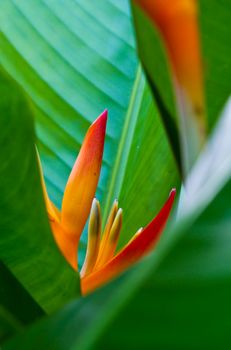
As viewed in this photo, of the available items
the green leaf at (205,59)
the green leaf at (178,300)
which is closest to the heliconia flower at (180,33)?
the green leaf at (205,59)

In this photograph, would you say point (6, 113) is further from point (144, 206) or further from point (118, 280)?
point (144, 206)

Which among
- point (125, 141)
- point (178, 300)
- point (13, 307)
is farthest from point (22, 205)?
point (125, 141)

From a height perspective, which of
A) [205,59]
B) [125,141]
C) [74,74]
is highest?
[205,59]

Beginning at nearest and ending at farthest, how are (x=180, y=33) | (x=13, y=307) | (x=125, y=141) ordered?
(x=180, y=33) → (x=13, y=307) → (x=125, y=141)

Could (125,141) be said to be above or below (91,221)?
below

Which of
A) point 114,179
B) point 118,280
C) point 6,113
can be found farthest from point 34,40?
point 118,280

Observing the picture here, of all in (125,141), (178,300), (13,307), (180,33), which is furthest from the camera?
(125,141)

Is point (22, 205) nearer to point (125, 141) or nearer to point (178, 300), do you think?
point (178, 300)

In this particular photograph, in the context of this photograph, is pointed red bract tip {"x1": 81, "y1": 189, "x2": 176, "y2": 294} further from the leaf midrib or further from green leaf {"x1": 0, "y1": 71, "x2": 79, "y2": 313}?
the leaf midrib

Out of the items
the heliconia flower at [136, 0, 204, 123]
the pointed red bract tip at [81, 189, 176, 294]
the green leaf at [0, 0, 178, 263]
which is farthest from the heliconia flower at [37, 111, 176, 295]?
the green leaf at [0, 0, 178, 263]
